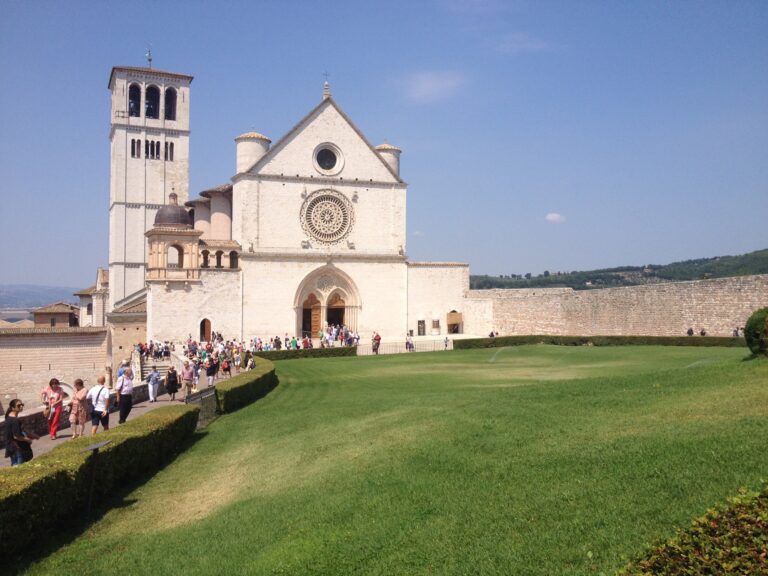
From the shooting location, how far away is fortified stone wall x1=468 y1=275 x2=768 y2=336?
3191cm

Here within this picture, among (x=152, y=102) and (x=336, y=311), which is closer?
(x=336, y=311)

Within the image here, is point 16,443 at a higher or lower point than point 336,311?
lower

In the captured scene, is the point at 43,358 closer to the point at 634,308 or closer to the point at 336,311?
the point at 336,311

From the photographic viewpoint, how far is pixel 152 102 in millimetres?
65562

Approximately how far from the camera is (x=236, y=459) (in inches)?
550

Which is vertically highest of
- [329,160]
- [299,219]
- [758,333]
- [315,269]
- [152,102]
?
[152,102]

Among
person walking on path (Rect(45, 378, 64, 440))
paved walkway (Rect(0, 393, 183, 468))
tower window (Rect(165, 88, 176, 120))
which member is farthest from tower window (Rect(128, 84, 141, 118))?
person walking on path (Rect(45, 378, 64, 440))

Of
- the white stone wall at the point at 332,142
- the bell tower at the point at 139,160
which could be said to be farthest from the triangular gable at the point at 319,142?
the bell tower at the point at 139,160

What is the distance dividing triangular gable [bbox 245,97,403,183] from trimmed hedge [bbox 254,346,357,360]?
1286 centimetres

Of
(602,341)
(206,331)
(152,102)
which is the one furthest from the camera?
(152,102)

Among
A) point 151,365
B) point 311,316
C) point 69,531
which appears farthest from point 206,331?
point 69,531

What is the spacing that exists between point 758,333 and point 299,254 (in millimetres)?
34035

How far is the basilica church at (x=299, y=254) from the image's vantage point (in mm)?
43469

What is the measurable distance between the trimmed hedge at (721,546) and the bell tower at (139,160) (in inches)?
2352
